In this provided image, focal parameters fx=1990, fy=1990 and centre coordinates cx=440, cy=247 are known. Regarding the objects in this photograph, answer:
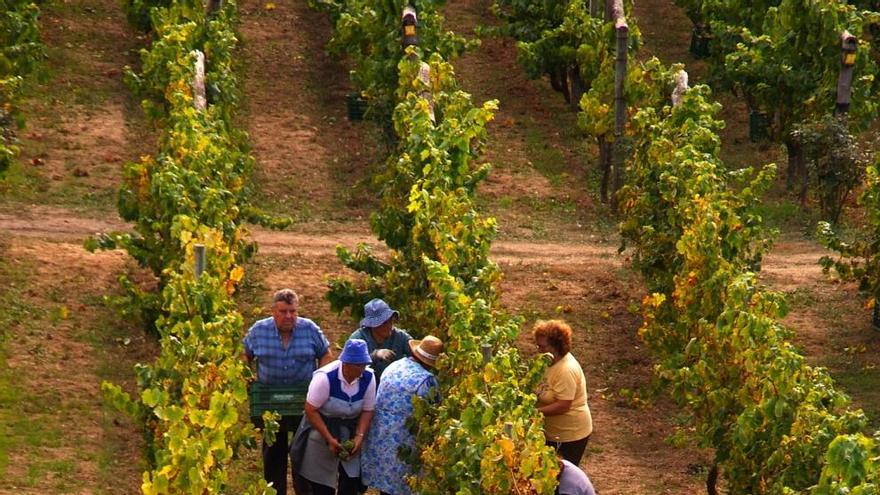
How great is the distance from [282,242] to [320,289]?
130 centimetres

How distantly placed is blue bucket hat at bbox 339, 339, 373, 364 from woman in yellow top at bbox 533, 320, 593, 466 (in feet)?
3.77

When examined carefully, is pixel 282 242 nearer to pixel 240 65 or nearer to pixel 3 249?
pixel 3 249

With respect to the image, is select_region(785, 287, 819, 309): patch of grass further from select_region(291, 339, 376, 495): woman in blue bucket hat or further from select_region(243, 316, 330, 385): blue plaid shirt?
select_region(291, 339, 376, 495): woman in blue bucket hat

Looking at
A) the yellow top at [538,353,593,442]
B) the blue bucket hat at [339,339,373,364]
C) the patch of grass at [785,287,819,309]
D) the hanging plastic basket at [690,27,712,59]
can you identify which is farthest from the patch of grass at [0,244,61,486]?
the hanging plastic basket at [690,27,712,59]

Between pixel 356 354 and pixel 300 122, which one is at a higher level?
pixel 356 354

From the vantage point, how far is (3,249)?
653 inches

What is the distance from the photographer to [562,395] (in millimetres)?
11242

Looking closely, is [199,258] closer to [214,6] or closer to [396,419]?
[396,419]

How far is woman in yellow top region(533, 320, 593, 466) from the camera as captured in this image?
36.9 ft

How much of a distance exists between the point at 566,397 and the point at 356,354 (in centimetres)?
134

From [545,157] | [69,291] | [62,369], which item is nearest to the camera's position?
[62,369]

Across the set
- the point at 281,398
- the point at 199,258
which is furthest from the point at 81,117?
the point at 281,398

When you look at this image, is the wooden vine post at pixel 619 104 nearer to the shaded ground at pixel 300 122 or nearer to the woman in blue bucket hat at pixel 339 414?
the shaded ground at pixel 300 122

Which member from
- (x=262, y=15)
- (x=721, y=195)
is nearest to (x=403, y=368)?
(x=721, y=195)
